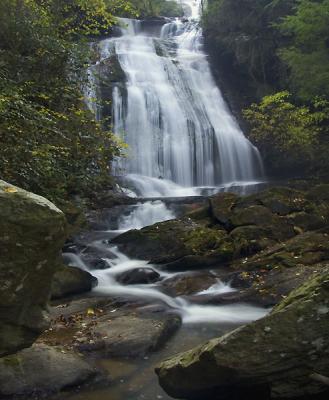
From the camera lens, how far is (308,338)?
4.18m

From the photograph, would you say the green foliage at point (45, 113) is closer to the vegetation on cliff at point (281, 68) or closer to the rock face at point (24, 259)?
the rock face at point (24, 259)

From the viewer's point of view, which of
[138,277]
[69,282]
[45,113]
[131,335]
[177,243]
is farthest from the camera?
[177,243]

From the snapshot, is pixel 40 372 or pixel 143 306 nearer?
pixel 40 372

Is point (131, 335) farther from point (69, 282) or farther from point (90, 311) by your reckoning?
point (69, 282)

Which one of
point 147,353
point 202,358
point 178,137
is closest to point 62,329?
point 147,353

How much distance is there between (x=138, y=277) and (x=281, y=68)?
16.8m

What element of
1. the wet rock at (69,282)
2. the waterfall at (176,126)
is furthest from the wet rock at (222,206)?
the waterfall at (176,126)

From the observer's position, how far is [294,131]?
18.0 meters

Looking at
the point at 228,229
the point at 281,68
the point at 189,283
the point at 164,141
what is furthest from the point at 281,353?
the point at 281,68

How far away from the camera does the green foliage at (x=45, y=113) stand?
7.12 meters

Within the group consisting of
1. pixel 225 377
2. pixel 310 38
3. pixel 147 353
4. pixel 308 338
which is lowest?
pixel 147 353

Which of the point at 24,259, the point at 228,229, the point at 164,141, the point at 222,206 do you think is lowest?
the point at 228,229

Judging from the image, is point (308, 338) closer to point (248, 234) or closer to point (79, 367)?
point (79, 367)

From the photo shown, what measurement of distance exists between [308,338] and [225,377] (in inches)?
33.2
